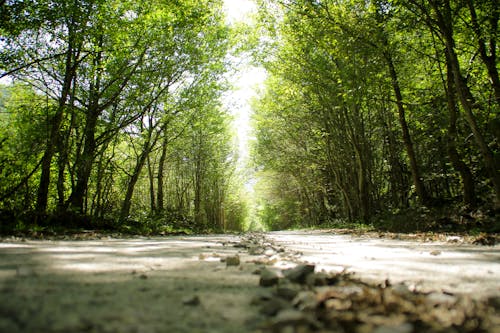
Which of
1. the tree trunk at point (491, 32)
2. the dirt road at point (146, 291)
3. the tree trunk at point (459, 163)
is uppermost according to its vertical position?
the tree trunk at point (491, 32)

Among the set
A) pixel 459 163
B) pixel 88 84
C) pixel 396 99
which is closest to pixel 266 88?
pixel 396 99

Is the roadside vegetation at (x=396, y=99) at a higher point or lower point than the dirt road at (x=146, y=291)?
higher

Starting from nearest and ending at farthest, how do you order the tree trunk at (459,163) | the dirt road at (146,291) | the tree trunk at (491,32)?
the dirt road at (146,291), the tree trunk at (491,32), the tree trunk at (459,163)

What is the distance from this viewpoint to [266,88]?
23.8 meters

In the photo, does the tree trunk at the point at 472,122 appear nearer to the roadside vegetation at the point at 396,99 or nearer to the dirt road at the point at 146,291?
the roadside vegetation at the point at 396,99

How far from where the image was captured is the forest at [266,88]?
903cm

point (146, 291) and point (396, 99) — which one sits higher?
point (396, 99)

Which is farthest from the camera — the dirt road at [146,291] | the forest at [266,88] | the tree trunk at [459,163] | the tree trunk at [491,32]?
the tree trunk at [459,163]

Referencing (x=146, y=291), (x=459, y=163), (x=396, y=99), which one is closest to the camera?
(x=146, y=291)

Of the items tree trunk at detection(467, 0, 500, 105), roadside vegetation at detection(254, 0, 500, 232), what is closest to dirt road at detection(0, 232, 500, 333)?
roadside vegetation at detection(254, 0, 500, 232)

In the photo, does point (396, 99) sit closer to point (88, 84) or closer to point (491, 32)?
point (491, 32)

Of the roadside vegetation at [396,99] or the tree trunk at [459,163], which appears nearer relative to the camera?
the roadside vegetation at [396,99]

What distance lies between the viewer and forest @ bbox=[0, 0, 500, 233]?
903 cm

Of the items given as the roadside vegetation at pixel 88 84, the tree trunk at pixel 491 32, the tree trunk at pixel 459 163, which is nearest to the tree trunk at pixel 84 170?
the roadside vegetation at pixel 88 84
